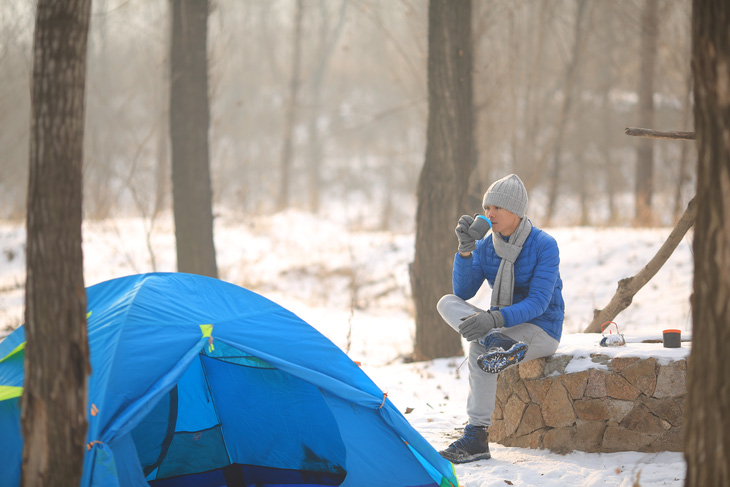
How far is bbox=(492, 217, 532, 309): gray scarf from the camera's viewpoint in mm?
3627

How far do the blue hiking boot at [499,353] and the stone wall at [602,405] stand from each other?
0.40 m

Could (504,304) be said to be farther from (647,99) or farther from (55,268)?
(647,99)

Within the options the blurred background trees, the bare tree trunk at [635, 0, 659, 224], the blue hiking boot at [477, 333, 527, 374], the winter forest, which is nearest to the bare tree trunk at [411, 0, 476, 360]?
the winter forest

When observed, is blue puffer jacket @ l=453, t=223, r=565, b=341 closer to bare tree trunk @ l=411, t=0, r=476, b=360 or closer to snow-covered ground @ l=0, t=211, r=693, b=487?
snow-covered ground @ l=0, t=211, r=693, b=487

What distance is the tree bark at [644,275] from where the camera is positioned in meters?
3.95

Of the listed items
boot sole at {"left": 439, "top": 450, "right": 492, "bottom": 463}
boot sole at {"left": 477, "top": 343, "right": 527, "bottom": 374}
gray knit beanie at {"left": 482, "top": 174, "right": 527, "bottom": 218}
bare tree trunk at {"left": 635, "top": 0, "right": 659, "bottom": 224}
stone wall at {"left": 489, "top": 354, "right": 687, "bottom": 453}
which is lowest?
boot sole at {"left": 439, "top": 450, "right": 492, "bottom": 463}

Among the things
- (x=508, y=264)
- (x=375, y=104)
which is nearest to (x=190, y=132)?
(x=508, y=264)

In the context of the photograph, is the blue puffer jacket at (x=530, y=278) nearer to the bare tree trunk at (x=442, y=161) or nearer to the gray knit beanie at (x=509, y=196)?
the gray knit beanie at (x=509, y=196)

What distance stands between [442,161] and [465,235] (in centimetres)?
247

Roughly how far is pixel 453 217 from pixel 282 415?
2989mm

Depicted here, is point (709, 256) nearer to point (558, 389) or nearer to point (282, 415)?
point (558, 389)

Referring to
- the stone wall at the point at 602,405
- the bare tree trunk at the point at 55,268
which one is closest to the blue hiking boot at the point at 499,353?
the stone wall at the point at 602,405

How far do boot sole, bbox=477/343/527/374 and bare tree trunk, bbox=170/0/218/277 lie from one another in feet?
13.1

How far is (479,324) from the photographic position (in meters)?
3.38
